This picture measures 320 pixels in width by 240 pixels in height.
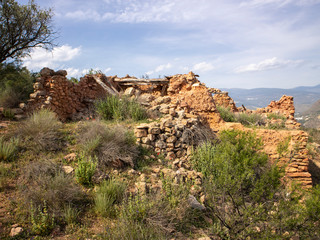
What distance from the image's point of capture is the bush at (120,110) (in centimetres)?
746

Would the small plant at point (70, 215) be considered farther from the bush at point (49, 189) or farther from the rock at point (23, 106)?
the rock at point (23, 106)

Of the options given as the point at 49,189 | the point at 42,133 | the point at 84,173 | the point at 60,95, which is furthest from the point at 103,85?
the point at 49,189

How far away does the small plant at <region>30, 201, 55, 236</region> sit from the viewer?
300 cm

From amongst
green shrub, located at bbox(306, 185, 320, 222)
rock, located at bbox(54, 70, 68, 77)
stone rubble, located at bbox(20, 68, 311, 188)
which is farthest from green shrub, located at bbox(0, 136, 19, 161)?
green shrub, located at bbox(306, 185, 320, 222)

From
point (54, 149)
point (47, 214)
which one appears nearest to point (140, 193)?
point (47, 214)

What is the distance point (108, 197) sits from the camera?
3.77 m

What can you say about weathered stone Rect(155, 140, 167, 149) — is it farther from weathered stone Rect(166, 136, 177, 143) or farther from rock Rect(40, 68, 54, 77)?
rock Rect(40, 68, 54, 77)

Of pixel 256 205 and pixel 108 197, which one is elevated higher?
pixel 108 197

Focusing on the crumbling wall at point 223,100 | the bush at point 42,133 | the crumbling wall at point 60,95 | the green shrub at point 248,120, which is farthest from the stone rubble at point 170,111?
the crumbling wall at point 223,100

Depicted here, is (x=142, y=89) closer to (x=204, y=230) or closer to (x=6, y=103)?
(x=6, y=103)

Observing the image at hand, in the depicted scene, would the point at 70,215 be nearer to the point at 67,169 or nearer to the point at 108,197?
the point at 108,197

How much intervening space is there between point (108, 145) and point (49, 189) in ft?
5.74

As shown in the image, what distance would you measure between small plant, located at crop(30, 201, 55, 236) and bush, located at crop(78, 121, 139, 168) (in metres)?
1.63

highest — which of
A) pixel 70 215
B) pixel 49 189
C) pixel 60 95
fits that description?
pixel 60 95
